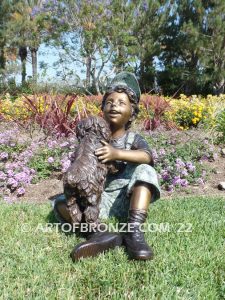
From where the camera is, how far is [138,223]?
8.09 feet

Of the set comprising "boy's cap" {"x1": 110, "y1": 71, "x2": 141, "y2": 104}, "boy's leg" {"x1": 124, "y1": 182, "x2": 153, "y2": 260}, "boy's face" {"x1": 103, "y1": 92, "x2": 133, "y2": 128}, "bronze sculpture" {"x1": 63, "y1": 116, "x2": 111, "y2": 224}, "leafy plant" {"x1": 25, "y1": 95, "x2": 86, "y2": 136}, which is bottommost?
"leafy plant" {"x1": 25, "y1": 95, "x2": 86, "y2": 136}

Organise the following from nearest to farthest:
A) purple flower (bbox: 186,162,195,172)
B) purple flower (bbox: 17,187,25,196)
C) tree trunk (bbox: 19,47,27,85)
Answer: purple flower (bbox: 17,187,25,196) → purple flower (bbox: 186,162,195,172) → tree trunk (bbox: 19,47,27,85)

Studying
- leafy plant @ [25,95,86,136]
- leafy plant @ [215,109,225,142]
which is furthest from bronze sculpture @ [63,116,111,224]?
leafy plant @ [215,109,225,142]

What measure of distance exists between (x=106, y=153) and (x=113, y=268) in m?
0.72

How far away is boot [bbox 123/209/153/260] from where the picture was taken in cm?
222

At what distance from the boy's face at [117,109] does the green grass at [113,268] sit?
835 millimetres

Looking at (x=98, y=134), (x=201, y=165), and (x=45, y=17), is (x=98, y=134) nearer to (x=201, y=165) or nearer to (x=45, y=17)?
(x=201, y=165)

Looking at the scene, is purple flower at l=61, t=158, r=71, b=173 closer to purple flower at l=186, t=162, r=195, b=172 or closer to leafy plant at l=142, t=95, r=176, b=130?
purple flower at l=186, t=162, r=195, b=172

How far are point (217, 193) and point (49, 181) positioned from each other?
1997mm

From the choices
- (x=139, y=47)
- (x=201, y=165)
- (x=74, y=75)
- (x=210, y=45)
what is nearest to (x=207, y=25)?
(x=210, y=45)

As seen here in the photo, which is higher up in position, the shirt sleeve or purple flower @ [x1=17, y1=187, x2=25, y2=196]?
the shirt sleeve

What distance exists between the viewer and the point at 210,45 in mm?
18094

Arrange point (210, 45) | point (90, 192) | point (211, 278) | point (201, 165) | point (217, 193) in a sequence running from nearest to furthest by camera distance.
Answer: point (211, 278)
point (90, 192)
point (217, 193)
point (201, 165)
point (210, 45)

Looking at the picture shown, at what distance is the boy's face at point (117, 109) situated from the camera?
8.89 ft
